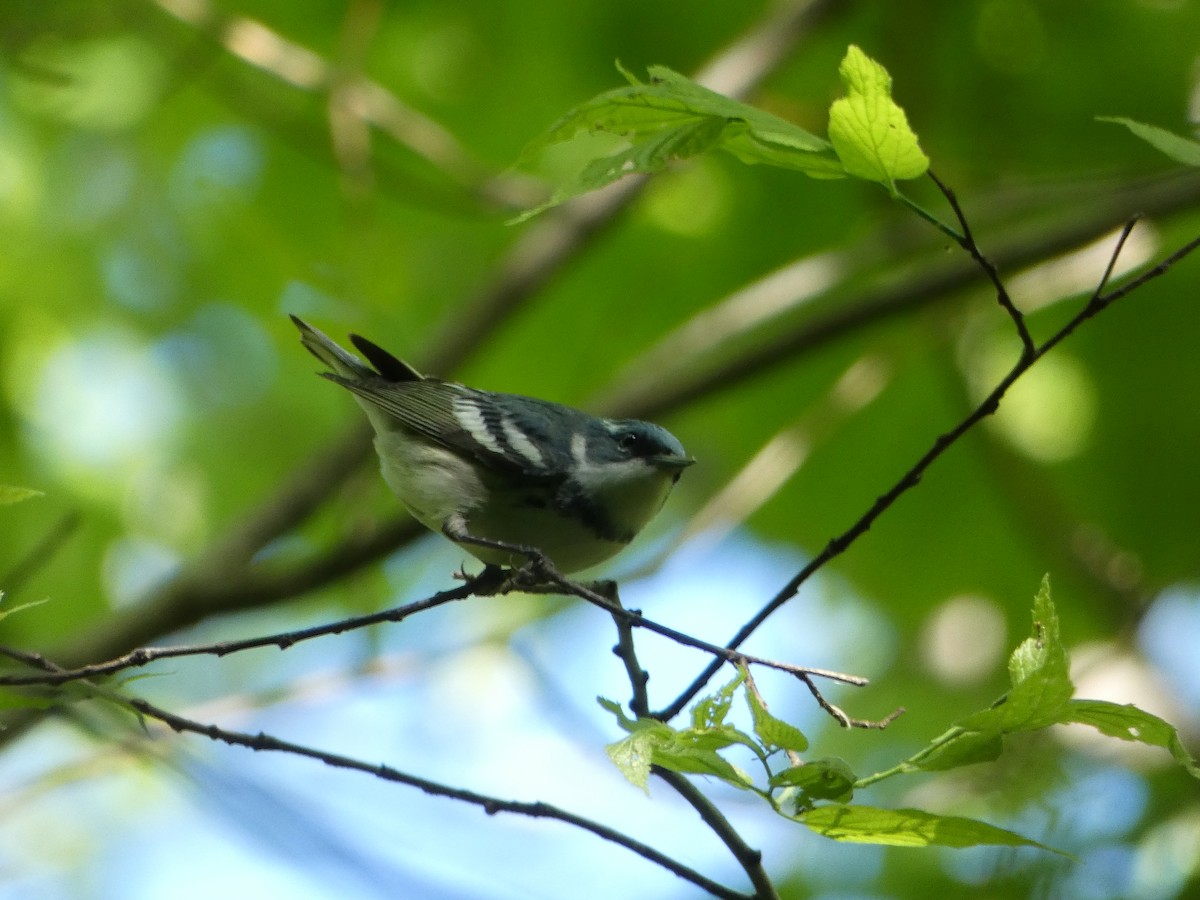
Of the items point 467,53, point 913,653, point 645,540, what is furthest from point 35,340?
point 913,653

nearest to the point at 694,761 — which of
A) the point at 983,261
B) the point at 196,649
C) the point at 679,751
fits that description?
the point at 679,751

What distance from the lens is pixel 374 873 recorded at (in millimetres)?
3762

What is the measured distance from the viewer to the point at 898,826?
5.25ft

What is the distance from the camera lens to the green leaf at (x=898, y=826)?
1.57 meters

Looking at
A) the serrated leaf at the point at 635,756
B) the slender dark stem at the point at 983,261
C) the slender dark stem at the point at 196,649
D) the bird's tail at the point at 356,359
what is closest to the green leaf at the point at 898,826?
the serrated leaf at the point at 635,756

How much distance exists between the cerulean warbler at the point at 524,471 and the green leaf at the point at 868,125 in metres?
1.74

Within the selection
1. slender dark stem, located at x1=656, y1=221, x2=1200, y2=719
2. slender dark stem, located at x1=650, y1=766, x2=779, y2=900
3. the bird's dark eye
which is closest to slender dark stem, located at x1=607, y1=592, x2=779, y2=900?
slender dark stem, located at x1=650, y1=766, x2=779, y2=900

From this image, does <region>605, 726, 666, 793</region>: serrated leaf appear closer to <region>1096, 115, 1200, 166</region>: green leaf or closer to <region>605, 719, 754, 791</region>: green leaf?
<region>605, 719, 754, 791</region>: green leaf

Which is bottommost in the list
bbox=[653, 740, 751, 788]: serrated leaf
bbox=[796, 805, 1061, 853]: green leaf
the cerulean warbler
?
bbox=[653, 740, 751, 788]: serrated leaf

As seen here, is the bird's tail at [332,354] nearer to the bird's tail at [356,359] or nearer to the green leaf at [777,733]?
the bird's tail at [356,359]

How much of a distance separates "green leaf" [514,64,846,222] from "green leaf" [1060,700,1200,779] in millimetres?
785

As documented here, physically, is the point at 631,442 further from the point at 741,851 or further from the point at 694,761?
the point at 694,761

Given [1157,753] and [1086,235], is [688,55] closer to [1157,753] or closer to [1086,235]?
[1086,235]

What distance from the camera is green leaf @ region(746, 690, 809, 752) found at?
5.12ft
